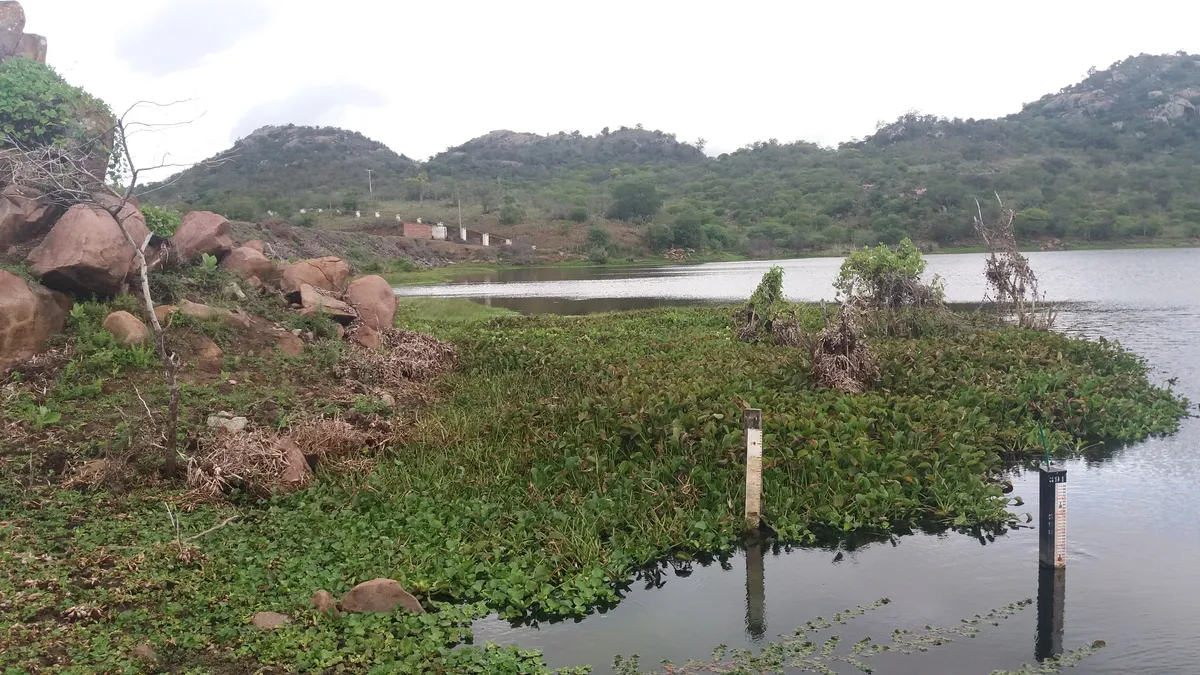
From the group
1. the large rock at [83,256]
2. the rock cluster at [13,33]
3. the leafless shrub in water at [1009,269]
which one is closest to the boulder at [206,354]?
the large rock at [83,256]

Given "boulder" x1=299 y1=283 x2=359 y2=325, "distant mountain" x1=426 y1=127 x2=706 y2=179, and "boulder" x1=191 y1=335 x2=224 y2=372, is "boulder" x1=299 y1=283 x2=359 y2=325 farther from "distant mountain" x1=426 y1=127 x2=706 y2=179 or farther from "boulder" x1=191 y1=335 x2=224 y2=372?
"distant mountain" x1=426 y1=127 x2=706 y2=179

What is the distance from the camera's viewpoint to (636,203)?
4390 inches

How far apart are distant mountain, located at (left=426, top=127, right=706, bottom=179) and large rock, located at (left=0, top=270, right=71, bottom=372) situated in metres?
157

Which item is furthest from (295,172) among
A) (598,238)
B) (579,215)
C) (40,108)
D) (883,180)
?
(40,108)

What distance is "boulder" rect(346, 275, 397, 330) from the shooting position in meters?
15.8

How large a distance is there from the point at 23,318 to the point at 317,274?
239 inches

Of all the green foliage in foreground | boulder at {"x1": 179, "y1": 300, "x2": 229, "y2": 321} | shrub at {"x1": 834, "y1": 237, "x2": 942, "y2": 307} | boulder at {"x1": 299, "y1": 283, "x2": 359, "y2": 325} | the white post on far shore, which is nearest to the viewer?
the green foliage in foreground

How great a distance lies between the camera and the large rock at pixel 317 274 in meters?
15.5

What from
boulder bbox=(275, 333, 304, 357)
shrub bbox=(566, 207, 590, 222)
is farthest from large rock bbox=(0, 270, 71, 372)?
shrub bbox=(566, 207, 590, 222)

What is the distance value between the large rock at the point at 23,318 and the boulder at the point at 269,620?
7249 mm

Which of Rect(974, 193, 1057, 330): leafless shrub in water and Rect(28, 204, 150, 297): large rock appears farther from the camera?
Rect(974, 193, 1057, 330): leafless shrub in water

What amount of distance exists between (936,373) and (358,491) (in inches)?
335

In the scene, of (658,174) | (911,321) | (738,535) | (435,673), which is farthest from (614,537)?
(658,174)

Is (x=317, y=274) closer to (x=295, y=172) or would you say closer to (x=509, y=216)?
(x=509, y=216)
